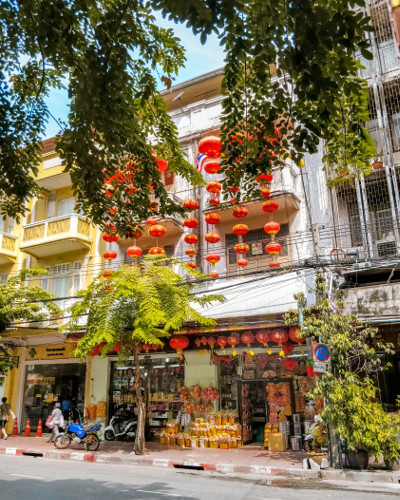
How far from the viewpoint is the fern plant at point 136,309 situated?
12.4 metres

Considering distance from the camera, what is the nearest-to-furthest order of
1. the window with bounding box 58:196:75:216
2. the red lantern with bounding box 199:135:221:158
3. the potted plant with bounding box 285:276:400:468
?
the potted plant with bounding box 285:276:400:468, the red lantern with bounding box 199:135:221:158, the window with bounding box 58:196:75:216

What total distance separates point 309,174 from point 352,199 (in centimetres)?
200

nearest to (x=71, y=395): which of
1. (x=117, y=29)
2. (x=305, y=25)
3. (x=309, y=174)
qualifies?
(x=309, y=174)

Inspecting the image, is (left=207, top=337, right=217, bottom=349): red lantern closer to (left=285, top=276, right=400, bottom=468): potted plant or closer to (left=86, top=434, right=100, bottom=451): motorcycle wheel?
(left=285, top=276, right=400, bottom=468): potted plant

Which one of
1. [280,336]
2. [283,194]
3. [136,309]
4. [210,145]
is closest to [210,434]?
[280,336]

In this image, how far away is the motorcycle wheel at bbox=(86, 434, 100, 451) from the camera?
14367 mm

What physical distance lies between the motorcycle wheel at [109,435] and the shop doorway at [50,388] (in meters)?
2.24

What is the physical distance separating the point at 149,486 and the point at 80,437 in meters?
6.33

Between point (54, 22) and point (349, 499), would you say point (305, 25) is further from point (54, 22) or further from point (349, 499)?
point (349, 499)

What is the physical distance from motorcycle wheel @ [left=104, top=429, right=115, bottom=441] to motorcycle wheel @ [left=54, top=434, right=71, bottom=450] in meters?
2.24

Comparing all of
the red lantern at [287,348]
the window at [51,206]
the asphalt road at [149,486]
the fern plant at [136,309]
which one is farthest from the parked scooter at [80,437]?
the window at [51,206]

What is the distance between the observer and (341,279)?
44.1 feet

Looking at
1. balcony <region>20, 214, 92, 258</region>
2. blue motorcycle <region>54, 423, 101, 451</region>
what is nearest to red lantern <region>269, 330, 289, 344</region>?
blue motorcycle <region>54, 423, 101, 451</region>

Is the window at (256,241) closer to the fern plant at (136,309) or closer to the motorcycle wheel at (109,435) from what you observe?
the fern plant at (136,309)
